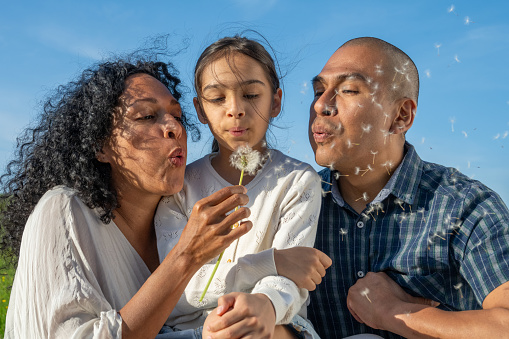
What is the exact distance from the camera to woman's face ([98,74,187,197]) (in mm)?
3480

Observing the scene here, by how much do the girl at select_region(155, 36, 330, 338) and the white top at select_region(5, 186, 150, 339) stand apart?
349 mm

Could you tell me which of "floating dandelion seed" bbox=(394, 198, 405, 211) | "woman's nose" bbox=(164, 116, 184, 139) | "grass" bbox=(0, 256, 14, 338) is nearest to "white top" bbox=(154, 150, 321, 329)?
"woman's nose" bbox=(164, 116, 184, 139)

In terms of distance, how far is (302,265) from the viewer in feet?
10.3

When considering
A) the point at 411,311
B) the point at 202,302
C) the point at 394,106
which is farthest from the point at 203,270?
the point at 394,106

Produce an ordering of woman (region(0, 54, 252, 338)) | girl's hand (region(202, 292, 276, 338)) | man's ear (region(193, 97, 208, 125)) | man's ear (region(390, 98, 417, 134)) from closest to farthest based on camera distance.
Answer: girl's hand (region(202, 292, 276, 338)) → woman (region(0, 54, 252, 338)) → man's ear (region(193, 97, 208, 125)) → man's ear (region(390, 98, 417, 134))

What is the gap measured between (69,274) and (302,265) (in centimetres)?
137

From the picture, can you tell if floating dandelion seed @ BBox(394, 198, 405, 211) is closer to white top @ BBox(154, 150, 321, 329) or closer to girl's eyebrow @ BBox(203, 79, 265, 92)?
white top @ BBox(154, 150, 321, 329)

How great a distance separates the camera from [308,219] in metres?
3.51

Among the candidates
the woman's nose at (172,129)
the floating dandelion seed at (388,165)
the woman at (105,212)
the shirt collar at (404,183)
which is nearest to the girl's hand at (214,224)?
the woman at (105,212)

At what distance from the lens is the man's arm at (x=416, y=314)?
336 cm

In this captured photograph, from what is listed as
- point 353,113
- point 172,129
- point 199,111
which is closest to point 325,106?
point 353,113

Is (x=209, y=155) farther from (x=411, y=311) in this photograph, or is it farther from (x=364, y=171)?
(x=411, y=311)

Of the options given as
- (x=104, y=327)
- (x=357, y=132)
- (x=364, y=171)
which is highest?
(x=357, y=132)

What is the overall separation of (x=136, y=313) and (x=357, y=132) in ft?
7.13
